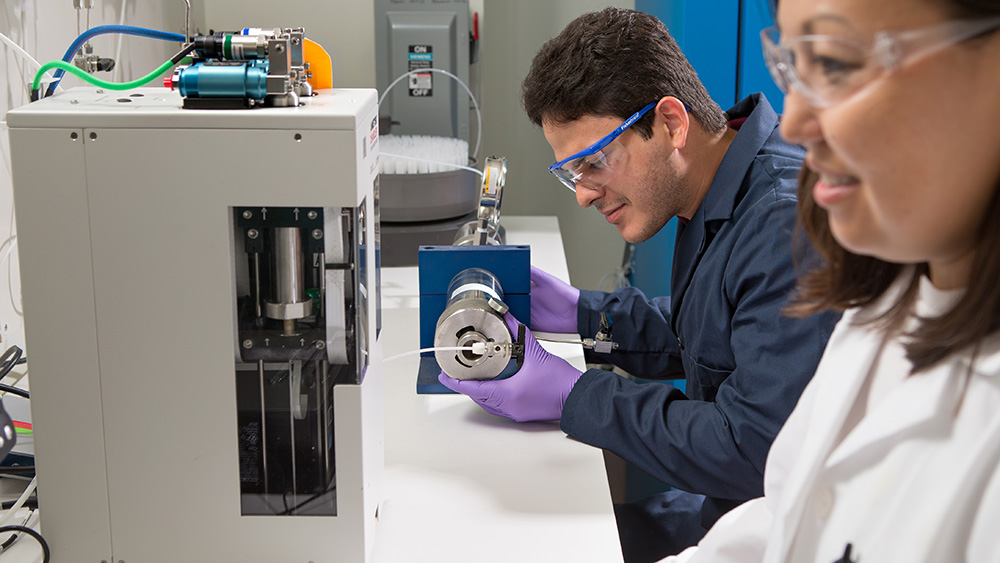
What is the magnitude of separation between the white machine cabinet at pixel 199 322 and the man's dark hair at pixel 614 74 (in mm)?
538

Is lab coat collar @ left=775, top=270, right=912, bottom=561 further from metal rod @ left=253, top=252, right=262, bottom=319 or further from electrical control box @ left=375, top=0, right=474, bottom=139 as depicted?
electrical control box @ left=375, top=0, right=474, bottom=139

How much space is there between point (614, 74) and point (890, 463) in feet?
3.17

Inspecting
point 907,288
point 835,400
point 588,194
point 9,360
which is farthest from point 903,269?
point 9,360

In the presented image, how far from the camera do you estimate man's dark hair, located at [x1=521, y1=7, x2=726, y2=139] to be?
4.90 feet

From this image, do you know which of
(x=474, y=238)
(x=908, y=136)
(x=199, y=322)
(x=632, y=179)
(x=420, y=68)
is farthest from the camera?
(x=420, y=68)

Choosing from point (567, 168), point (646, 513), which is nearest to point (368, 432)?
point (567, 168)

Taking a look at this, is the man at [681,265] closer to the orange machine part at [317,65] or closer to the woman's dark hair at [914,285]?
the woman's dark hair at [914,285]

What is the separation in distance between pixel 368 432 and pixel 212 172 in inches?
14.2

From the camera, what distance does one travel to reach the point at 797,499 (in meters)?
0.74

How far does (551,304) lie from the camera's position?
6.15ft

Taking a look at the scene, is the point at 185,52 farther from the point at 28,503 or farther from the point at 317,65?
the point at 28,503

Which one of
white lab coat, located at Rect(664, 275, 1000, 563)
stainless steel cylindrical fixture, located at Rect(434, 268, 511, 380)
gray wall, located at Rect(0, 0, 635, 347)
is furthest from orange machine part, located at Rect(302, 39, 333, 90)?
white lab coat, located at Rect(664, 275, 1000, 563)

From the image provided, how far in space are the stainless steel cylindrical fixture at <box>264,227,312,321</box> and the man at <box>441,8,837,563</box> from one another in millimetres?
464

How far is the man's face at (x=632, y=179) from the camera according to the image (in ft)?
4.99
